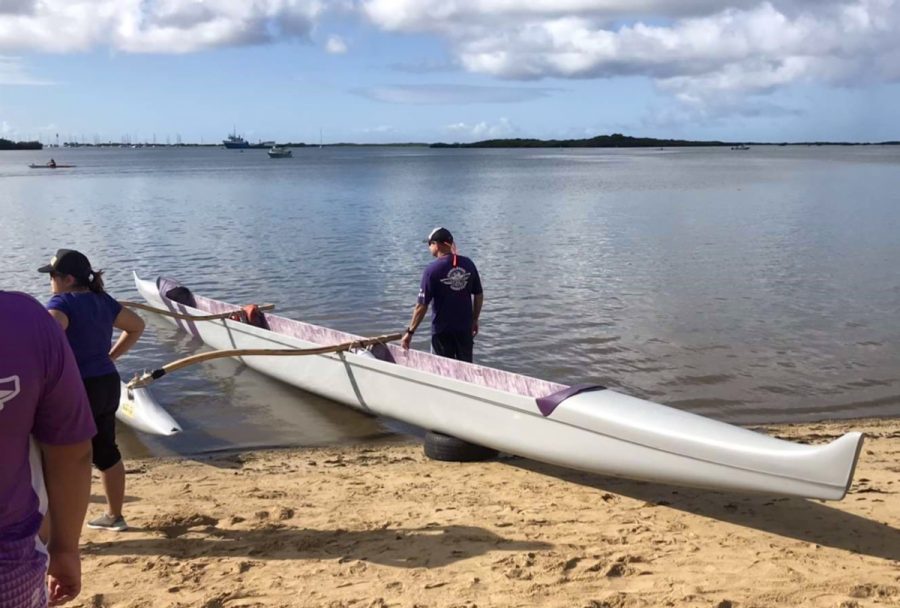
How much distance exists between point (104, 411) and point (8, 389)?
3.12m

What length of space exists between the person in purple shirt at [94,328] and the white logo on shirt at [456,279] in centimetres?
303

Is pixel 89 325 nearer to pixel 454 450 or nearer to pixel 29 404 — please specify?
pixel 29 404

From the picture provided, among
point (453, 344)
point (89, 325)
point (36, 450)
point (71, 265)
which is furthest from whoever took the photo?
point (453, 344)

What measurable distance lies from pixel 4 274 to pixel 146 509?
49.7 feet

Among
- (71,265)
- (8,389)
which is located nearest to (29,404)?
(8,389)

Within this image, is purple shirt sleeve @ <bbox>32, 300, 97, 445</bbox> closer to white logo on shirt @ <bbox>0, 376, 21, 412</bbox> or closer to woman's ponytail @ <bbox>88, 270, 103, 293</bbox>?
white logo on shirt @ <bbox>0, 376, 21, 412</bbox>

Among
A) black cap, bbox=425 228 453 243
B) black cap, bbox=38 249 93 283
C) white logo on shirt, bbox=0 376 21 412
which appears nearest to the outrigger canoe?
black cap, bbox=425 228 453 243

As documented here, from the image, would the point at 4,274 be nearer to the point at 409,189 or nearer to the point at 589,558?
the point at 589,558

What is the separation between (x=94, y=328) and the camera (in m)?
4.72

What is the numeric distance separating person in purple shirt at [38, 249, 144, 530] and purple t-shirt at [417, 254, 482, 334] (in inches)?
116

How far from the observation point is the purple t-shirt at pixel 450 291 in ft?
24.2

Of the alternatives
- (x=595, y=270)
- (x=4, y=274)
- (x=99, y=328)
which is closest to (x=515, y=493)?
(x=99, y=328)

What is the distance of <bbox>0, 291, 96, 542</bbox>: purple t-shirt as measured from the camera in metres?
1.96

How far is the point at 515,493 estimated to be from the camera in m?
6.16
